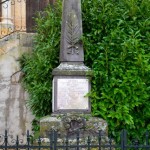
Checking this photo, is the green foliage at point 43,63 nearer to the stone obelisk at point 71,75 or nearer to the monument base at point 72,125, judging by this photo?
the stone obelisk at point 71,75

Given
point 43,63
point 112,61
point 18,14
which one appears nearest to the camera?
point 112,61

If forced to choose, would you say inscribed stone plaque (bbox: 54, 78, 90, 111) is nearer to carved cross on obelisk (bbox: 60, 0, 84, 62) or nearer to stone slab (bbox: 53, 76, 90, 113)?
stone slab (bbox: 53, 76, 90, 113)

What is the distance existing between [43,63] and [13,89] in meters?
1.40

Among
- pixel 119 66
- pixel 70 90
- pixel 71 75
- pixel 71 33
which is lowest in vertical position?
pixel 70 90

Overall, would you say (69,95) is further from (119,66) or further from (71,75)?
(119,66)

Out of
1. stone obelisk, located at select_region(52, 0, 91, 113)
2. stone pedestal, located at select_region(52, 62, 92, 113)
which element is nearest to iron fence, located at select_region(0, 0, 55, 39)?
stone obelisk, located at select_region(52, 0, 91, 113)

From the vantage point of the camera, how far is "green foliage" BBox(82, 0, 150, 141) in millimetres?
7781

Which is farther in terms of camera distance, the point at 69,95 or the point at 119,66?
the point at 119,66

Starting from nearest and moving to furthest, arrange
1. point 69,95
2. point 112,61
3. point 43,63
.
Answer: point 69,95, point 112,61, point 43,63

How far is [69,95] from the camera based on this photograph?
7637 millimetres

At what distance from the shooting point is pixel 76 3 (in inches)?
316

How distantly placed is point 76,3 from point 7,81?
2.65 metres

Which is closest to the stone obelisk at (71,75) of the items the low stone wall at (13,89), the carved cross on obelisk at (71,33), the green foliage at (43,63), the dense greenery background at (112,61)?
the carved cross on obelisk at (71,33)

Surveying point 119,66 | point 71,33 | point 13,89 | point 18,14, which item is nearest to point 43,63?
point 71,33
